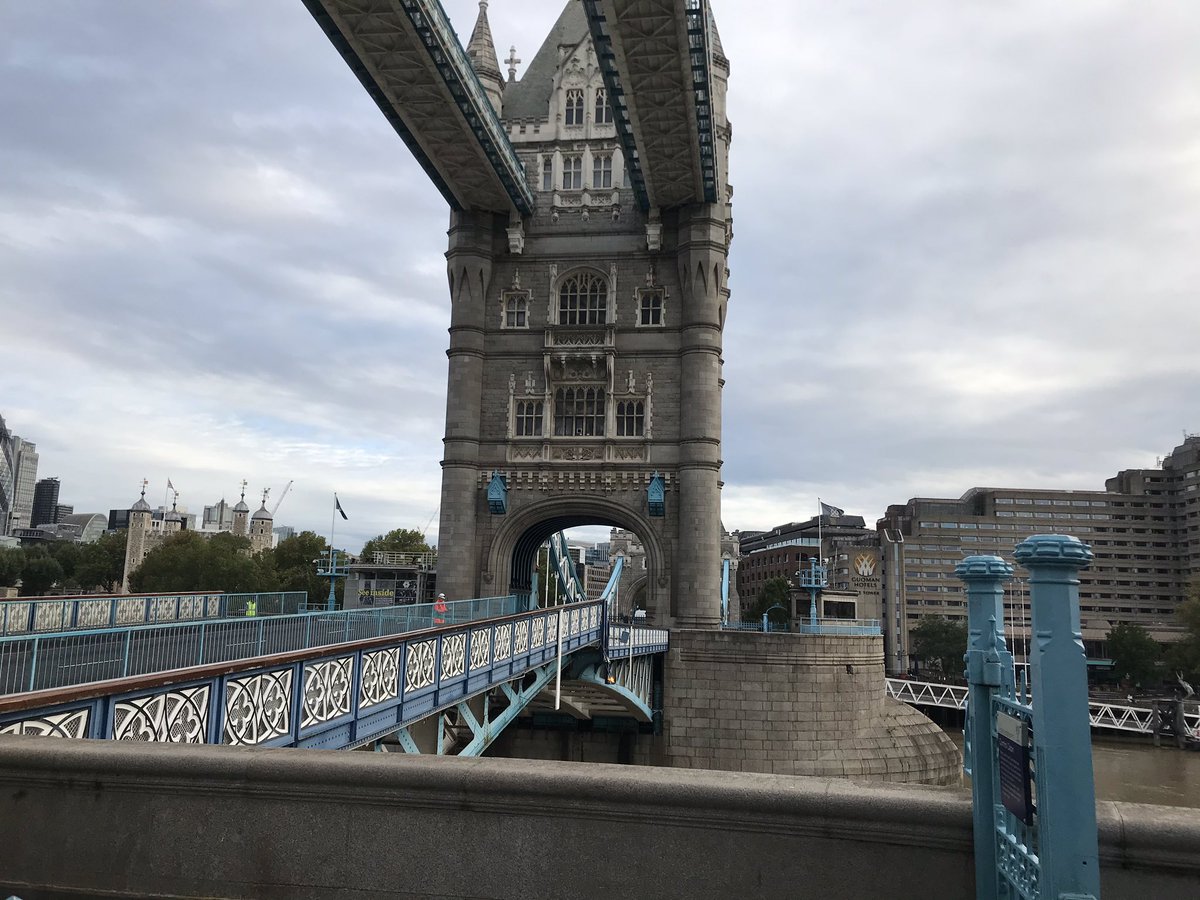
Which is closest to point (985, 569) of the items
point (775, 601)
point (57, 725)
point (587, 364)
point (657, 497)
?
point (57, 725)

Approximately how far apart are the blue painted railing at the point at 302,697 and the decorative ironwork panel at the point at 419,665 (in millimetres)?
14

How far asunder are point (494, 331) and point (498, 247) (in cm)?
A: 408

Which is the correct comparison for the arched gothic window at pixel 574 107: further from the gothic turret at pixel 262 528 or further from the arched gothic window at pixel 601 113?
the gothic turret at pixel 262 528

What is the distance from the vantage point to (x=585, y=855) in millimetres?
4477

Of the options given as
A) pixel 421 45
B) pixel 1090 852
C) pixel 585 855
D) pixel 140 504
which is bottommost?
pixel 585 855

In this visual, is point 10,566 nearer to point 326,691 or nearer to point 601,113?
point 601,113

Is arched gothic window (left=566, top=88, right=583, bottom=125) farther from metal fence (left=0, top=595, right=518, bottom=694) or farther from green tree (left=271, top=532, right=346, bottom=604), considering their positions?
green tree (left=271, top=532, right=346, bottom=604)

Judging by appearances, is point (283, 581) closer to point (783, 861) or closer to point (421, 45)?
point (421, 45)

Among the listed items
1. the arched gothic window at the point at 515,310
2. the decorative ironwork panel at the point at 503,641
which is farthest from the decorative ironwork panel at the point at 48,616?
the arched gothic window at the point at 515,310

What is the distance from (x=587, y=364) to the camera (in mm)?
40094

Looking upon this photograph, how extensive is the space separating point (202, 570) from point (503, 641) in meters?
70.0

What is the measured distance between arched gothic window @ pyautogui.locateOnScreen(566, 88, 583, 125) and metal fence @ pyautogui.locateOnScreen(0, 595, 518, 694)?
3110cm

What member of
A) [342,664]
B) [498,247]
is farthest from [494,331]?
[342,664]

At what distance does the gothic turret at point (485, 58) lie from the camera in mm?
42562
